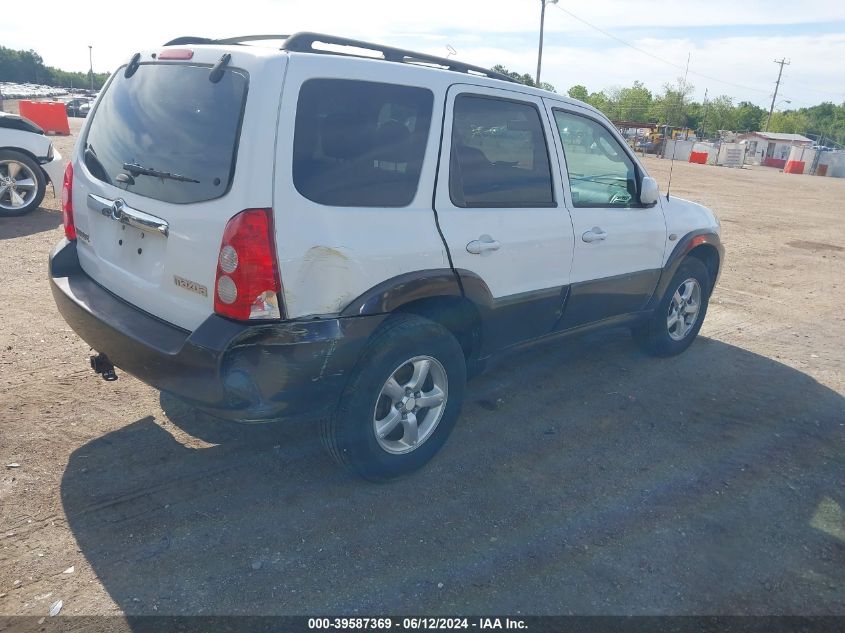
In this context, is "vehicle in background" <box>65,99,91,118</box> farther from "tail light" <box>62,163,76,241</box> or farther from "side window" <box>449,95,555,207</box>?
"side window" <box>449,95,555,207</box>

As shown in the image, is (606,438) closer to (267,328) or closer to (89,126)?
(267,328)

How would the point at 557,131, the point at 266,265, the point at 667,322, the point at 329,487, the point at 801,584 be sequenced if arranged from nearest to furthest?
the point at 266,265
the point at 801,584
the point at 329,487
the point at 557,131
the point at 667,322

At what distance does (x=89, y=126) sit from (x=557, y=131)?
2.72 m

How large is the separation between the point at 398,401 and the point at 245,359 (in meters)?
0.90

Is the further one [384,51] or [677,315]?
[677,315]

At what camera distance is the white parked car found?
28.2 feet

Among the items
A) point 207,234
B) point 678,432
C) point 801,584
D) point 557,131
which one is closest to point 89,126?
point 207,234

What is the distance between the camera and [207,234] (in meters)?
2.77

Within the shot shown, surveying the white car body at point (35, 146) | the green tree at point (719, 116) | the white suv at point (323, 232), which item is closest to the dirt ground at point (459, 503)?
the white suv at point (323, 232)

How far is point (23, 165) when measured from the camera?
8.86 m

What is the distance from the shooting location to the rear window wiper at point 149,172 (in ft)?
9.53

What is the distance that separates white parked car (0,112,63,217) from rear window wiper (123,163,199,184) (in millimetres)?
6782

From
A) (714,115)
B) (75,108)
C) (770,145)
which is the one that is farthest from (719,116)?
(75,108)

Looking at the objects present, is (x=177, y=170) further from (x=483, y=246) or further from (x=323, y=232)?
(x=483, y=246)
